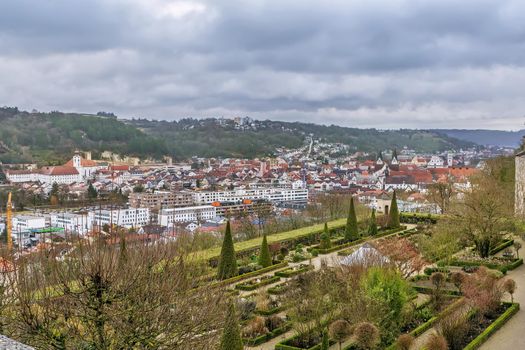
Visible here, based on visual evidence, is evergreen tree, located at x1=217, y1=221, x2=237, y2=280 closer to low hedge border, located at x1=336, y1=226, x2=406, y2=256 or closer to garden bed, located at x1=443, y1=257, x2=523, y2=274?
low hedge border, located at x1=336, y1=226, x2=406, y2=256

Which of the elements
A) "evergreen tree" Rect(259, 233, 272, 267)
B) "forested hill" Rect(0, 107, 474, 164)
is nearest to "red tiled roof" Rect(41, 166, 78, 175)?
"forested hill" Rect(0, 107, 474, 164)

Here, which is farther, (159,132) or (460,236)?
→ (159,132)

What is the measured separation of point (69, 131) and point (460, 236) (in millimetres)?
123985

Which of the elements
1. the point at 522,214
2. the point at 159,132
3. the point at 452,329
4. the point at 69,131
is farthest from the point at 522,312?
the point at 159,132

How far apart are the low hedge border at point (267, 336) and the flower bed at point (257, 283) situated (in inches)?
176

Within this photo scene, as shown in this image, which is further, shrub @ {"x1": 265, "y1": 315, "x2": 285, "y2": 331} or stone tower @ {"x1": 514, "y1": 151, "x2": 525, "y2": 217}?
stone tower @ {"x1": 514, "y1": 151, "x2": 525, "y2": 217}

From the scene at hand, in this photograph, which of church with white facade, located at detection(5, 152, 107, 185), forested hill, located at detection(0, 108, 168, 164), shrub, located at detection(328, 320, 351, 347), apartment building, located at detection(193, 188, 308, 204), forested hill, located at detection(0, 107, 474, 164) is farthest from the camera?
forested hill, located at detection(0, 107, 474, 164)

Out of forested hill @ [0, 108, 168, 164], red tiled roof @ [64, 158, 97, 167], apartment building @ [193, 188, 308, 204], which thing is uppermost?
forested hill @ [0, 108, 168, 164]

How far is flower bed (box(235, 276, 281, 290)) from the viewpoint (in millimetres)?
18766

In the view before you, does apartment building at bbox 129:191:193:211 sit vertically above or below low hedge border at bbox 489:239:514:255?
below

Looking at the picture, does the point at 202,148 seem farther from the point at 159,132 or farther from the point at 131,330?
the point at 131,330

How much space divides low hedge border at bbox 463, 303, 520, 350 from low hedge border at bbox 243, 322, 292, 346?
4419mm

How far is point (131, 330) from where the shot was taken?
328 inches

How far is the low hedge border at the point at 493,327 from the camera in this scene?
1248 centimetres
